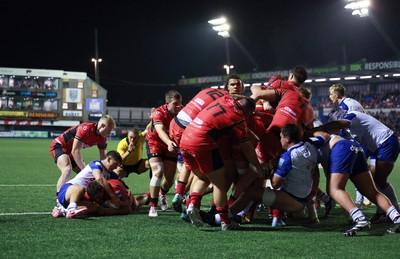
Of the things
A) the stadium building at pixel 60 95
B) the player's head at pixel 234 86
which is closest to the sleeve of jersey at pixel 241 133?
the player's head at pixel 234 86

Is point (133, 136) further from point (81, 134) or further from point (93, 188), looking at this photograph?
point (93, 188)

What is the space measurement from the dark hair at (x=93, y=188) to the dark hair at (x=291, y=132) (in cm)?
292

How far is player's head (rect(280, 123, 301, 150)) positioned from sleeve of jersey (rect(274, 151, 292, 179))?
0.50 ft

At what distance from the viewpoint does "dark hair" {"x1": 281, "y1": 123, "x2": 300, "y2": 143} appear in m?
6.55

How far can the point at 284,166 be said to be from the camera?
6578mm

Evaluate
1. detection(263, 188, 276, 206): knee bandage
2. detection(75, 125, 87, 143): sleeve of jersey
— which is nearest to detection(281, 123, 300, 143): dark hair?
detection(263, 188, 276, 206): knee bandage

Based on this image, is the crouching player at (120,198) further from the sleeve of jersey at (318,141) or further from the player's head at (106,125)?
the sleeve of jersey at (318,141)

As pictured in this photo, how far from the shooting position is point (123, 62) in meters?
72.8

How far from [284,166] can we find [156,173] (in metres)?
2.58

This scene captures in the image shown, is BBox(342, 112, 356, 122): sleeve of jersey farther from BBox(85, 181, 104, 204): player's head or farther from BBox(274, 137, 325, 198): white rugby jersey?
BBox(85, 181, 104, 204): player's head

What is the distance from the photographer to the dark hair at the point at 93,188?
7520mm

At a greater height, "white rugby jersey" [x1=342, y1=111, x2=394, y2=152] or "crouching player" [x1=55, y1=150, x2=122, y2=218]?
"white rugby jersey" [x1=342, y1=111, x2=394, y2=152]

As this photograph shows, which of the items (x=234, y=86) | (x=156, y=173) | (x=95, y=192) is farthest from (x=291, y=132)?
(x=95, y=192)

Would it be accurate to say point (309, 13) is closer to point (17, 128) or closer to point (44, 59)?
point (17, 128)
